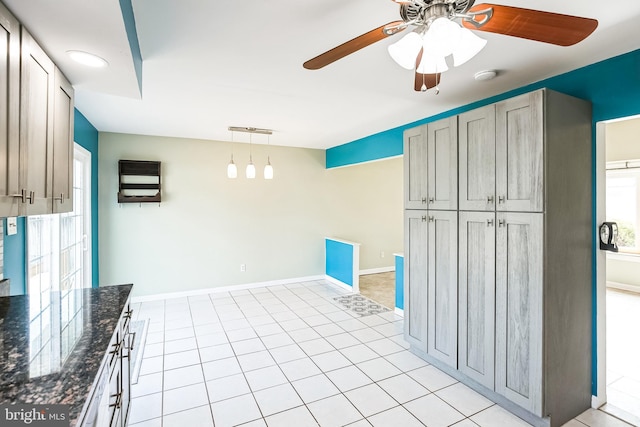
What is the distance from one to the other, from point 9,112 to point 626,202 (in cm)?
736

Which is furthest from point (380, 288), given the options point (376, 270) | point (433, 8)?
point (433, 8)

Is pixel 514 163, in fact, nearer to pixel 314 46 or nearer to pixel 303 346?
pixel 314 46

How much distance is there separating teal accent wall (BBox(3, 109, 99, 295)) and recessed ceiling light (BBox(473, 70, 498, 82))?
3379 millimetres

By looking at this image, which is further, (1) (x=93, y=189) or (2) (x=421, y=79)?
(1) (x=93, y=189)

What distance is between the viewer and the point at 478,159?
2.37m

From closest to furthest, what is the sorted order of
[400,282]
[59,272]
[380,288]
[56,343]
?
1. [56,343]
2. [59,272]
3. [400,282]
4. [380,288]

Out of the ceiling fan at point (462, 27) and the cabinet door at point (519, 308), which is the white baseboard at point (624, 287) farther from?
the ceiling fan at point (462, 27)

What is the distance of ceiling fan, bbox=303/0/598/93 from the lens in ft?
3.64

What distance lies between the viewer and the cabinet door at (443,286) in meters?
2.56

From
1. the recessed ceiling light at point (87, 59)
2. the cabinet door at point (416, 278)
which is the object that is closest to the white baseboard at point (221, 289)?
the cabinet door at point (416, 278)

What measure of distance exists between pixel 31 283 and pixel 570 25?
351cm

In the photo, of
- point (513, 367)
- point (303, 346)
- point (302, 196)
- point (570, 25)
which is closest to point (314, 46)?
point (570, 25)

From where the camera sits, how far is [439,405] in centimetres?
227

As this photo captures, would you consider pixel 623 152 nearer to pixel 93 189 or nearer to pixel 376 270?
pixel 376 270
